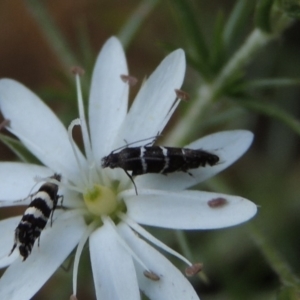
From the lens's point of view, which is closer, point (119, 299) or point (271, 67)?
point (119, 299)

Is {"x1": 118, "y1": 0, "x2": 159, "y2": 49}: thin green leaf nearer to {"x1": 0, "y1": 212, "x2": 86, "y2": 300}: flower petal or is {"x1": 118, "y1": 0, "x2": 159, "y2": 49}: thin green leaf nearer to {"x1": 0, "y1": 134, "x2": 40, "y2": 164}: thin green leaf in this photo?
{"x1": 0, "y1": 134, "x2": 40, "y2": 164}: thin green leaf

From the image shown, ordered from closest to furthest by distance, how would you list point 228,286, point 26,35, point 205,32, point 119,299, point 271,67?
point 119,299, point 228,286, point 271,67, point 205,32, point 26,35

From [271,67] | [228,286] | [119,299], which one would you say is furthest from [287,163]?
[119,299]

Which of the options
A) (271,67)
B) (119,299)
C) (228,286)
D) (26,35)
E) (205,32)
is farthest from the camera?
(26,35)

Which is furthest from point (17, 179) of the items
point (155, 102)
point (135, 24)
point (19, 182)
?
point (135, 24)

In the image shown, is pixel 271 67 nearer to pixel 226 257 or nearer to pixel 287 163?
pixel 287 163
